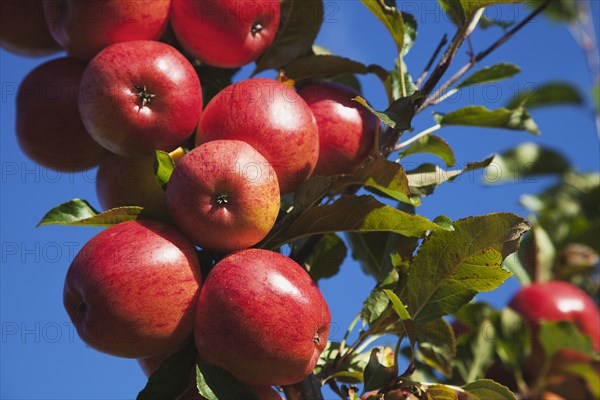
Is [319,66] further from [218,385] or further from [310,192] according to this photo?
[218,385]

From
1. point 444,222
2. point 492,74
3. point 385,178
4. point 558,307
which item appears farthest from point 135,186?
point 558,307

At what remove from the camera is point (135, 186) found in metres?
1.39

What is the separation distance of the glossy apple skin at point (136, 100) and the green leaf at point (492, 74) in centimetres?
70

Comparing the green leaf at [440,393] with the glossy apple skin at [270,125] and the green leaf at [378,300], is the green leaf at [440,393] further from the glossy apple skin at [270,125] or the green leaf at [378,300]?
the glossy apple skin at [270,125]

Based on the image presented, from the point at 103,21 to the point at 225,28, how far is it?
242mm

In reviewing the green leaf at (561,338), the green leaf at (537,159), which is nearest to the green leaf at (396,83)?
the green leaf at (561,338)

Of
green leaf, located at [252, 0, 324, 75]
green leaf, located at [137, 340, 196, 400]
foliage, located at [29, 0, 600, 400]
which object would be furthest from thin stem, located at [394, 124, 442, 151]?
green leaf, located at [137, 340, 196, 400]

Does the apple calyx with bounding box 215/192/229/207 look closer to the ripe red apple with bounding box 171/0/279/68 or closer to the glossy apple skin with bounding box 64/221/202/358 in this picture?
the glossy apple skin with bounding box 64/221/202/358

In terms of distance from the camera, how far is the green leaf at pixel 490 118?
5.43 ft

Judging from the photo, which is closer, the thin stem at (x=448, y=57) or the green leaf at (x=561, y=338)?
the thin stem at (x=448, y=57)

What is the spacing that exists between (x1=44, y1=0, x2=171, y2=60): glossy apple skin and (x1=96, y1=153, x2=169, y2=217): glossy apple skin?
0.25 meters

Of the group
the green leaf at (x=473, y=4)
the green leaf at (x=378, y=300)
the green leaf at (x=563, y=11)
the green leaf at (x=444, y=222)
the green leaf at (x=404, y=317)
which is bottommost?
the green leaf at (x=378, y=300)

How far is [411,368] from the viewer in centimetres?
135

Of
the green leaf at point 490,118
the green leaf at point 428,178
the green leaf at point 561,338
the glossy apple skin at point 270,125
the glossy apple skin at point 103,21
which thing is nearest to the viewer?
the glossy apple skin at point 270,125
